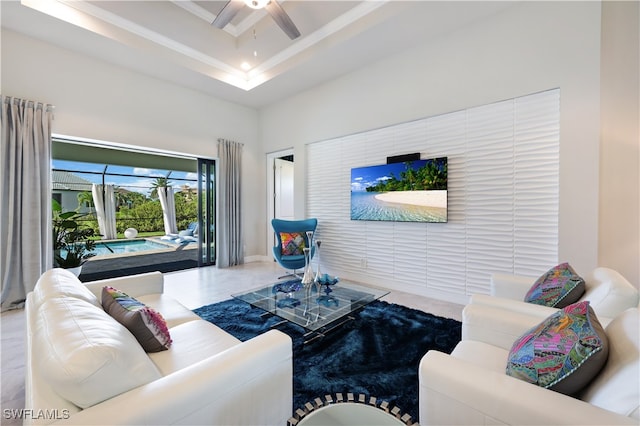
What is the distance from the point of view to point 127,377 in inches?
33.2

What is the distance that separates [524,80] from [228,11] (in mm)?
3044

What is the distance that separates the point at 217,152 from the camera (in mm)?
5000

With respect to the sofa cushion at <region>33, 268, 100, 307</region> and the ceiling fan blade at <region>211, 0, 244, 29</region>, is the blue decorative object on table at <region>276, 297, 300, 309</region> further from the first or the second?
the ceiling fan blade at <region>211, 0, 244, 29</region>

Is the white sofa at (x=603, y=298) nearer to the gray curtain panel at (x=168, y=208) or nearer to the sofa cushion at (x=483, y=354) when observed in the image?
the sofa cushion at (x=483, y=354)

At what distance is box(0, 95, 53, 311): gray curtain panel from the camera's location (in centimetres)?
305

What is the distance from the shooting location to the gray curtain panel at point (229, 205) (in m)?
5.06

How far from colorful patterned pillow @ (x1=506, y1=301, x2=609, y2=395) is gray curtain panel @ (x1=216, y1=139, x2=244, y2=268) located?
4.78 m

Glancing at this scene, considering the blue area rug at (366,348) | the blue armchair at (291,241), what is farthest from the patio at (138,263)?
the blue area rug at (366,348)

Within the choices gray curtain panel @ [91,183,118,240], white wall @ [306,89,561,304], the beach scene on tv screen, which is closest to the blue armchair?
white wall @ [306,89,561,304]

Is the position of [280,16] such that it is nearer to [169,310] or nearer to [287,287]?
[287,287]

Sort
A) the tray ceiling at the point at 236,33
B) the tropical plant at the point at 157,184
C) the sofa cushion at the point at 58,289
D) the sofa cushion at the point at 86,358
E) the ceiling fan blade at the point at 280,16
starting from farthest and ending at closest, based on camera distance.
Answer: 1. the tropical plant at the point at 157,184
2. the tray ceiling at the point at 236,33
3. the ceiling fan blade at the point at 280,16
4. the sofa cushion at the point at 58,289
5. the sofa cushion at the point at 86,358

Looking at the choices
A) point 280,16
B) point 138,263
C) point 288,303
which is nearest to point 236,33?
point 280,16

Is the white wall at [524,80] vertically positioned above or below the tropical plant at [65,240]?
above

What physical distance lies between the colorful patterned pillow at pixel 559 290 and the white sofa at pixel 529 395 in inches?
25.8
